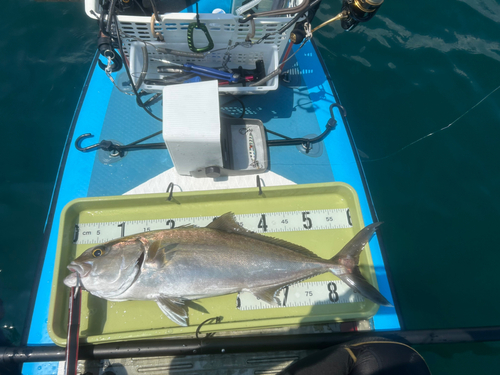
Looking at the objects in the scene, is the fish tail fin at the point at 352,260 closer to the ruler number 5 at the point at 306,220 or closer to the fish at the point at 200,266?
the fish at the point at 200,266

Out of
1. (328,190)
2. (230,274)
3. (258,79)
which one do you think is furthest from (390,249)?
(258,79)

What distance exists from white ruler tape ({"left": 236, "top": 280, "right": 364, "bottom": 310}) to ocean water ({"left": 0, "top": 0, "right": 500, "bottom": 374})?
4.83 ft

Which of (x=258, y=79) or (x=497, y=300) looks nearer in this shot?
(x=258, y=79)

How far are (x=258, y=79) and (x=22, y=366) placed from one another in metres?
3.25

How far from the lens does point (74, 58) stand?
4488 millimetres

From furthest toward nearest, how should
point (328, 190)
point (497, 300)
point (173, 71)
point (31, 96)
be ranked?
point (31, 96) < point (497, 300) < point (173, 71) < point (328, 190)

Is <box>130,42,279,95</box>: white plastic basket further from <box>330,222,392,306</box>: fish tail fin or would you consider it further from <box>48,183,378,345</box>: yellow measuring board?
<box>330,222,392,306</box>: fish tail fin

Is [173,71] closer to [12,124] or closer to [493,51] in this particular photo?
[12,124]

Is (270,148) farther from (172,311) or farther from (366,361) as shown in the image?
(366,361)

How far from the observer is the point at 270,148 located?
299cm

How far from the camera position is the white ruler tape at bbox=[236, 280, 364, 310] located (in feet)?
6.97

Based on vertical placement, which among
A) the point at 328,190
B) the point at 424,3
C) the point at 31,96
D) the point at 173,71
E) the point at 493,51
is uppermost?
the point at 424,3

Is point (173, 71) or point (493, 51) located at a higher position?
point (493, 51)

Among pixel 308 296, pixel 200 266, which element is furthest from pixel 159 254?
pixel 308 296
